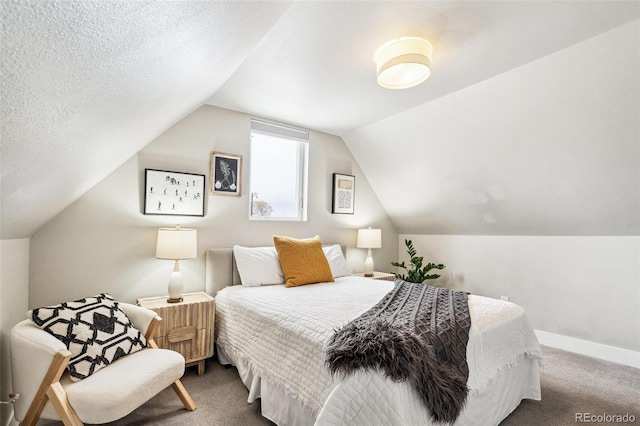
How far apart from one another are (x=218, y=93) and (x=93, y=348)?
219 centimetres

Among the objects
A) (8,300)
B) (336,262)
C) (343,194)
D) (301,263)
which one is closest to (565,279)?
(336,262)

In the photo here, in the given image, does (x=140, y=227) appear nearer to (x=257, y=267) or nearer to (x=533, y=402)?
(x=257, y=267)

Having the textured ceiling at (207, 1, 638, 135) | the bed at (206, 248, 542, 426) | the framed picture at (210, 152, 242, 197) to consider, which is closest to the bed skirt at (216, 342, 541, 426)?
the bed at (206, 248, 542, 426)

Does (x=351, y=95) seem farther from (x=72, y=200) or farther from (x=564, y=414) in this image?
(x=564, y=414)

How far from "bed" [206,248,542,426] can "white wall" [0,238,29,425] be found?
1247 millimetres

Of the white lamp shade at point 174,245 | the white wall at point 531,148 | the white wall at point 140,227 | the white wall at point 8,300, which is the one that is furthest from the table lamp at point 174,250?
the white wall at point 531,148

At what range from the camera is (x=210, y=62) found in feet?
5.38

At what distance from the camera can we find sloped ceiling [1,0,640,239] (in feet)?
2.20

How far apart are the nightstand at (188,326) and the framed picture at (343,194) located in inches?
80.6

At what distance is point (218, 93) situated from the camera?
2918mm

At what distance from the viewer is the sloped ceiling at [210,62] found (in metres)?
0.67

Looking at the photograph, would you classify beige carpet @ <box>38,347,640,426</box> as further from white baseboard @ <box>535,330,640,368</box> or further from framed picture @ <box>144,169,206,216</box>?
framed picture @ <box>144,169,206,216</box>

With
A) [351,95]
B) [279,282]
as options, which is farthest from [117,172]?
[351,95]

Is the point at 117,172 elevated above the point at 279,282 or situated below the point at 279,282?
above
